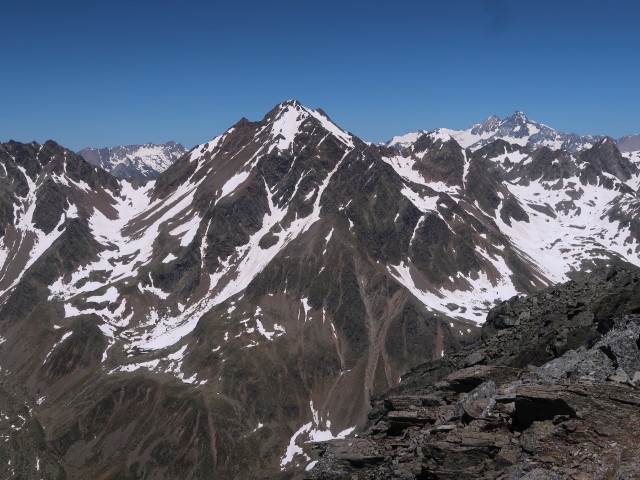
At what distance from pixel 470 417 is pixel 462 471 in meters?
3.85

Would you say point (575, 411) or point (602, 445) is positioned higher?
point (575, 411)

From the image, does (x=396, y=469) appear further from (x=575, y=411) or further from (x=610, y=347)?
(x=610, y=347)

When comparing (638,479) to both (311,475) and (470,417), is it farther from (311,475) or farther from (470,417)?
(311,475)

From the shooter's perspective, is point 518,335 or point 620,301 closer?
point 620,301

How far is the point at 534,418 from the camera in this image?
24.2m

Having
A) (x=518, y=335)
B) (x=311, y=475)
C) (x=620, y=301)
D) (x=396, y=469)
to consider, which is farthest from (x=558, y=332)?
(x=311, y=475)

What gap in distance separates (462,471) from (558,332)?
23681 millimetres

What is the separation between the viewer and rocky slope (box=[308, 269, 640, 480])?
72.1 feet

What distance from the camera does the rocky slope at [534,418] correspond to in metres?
22.0

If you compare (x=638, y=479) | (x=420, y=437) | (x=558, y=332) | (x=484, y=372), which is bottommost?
(x=638, y=479)

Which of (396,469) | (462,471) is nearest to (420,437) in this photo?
(396,469)

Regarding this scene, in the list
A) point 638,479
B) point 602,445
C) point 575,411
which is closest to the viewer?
point 638,479

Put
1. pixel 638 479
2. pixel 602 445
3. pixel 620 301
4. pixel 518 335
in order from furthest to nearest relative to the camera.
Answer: pixel 518 335, pixel 620 301, pixel 602 445, pixel 638 479

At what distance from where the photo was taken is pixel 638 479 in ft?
61.5
